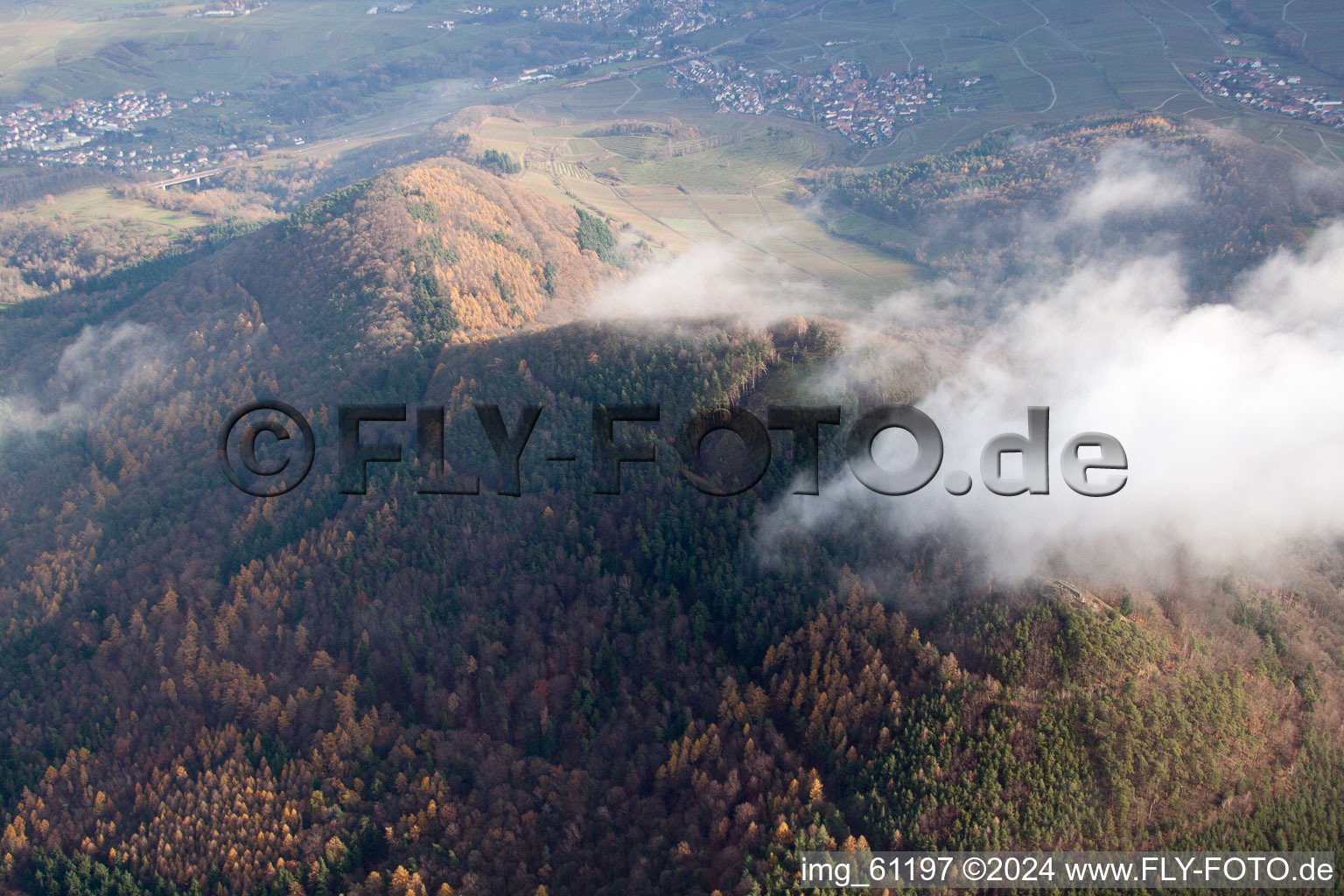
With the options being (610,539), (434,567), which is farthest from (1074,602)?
(434,567)

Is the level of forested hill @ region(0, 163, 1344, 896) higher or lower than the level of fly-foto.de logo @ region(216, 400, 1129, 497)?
lower

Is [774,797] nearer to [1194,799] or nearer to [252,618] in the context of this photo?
[1194,799]

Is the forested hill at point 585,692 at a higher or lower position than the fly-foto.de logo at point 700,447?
lower
